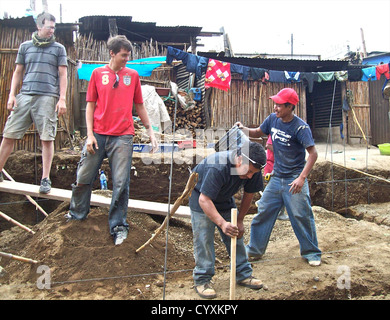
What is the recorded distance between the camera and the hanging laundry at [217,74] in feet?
33.5

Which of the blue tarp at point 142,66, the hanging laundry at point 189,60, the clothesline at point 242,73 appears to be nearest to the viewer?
the blue tarp at point 142,66

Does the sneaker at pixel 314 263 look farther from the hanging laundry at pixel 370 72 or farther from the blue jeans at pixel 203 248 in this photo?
the hanging laundry at pixel 370 72

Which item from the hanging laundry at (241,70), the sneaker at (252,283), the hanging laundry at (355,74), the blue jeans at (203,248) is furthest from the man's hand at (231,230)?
the hanging laundry at (355,74)

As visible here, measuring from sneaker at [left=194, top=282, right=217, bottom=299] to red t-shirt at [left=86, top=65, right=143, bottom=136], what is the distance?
67.7 inches

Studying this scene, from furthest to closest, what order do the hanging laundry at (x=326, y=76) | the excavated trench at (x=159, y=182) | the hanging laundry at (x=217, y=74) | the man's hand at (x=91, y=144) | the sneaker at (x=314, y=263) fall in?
the hanging laundry at (x=326, y=76) → the hanging laundry at (x=217, y=74) → the excavated trench at (x=159, y=182) → the sneaker at (x=314, y=263) → the man's hand at (x=91, y=144)

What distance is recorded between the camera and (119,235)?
3.60m

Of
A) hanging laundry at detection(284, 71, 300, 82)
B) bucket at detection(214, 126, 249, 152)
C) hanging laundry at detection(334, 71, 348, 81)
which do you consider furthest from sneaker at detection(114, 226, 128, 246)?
hanging laundry at detection(334, 71, 348, 81)

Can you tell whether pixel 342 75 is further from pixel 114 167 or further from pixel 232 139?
pixel 114 167

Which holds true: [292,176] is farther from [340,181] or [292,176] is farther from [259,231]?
[340,181]

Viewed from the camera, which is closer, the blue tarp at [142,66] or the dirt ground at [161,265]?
the dirt ground at [161,265]

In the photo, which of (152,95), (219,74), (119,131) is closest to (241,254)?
(119,131)

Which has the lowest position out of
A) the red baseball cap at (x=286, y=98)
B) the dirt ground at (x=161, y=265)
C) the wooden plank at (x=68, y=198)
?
the dirt ground at (x=161, y=265)

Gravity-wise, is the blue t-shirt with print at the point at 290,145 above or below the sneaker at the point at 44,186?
above

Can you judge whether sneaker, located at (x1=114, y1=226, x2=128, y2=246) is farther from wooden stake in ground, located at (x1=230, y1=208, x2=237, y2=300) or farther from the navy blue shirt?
wooden stake in ground, located at (x1=230, y1=208, x2=237, y2=300)
